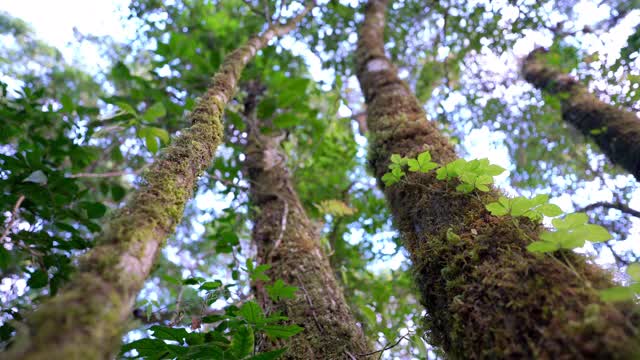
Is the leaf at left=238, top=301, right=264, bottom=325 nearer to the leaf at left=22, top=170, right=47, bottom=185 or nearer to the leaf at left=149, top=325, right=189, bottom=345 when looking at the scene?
the leaf at left=149, top=325, right=189, bottom=345

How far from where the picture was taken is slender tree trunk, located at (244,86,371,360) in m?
2.09

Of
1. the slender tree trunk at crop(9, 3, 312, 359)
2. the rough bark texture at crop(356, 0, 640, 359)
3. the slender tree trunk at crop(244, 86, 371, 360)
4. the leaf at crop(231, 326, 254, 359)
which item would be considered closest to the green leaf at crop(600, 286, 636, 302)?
the rough bark texture at crop(356, 0, 640, 359)

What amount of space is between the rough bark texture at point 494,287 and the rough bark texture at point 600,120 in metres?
2.38

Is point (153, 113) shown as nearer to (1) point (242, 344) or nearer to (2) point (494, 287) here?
(1) point (242, 344)

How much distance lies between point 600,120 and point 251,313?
452 centimetres

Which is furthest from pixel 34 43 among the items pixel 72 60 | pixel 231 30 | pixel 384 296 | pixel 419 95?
pixel 384 296

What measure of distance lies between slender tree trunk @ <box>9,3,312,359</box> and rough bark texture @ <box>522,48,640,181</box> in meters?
3.41

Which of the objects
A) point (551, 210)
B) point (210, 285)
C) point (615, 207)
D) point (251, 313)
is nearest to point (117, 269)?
point (251, 313)

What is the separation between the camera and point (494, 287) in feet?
3.88

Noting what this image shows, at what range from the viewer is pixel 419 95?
6.06m

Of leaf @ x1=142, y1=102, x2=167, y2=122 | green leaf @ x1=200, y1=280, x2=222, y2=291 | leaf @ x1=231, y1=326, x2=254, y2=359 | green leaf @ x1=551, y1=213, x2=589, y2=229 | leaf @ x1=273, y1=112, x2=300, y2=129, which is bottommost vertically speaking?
leaf @ x1=231, y1=326, x2=254, y2=359

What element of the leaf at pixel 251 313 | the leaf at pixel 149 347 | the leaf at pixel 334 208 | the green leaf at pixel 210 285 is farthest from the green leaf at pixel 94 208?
the leaf at pixel 334 208

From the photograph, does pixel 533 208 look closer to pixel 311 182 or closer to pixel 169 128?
pixel 311 182

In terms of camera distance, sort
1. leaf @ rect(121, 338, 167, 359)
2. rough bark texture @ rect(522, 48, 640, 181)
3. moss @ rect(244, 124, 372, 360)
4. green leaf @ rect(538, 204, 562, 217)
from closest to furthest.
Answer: green leaf @ rect(538, 204, 562, 217)
leaf @ rect(121, 338, 167, 359)
moss @ rect(244, 124, 372, 360)
rough bark texture @ rect(522, 48, 640, 181)
